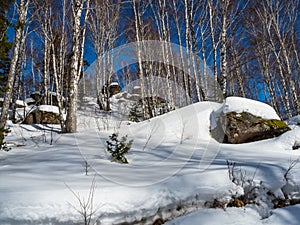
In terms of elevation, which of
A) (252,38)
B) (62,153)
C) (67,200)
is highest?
(252,38)

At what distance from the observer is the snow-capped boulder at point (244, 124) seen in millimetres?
4867

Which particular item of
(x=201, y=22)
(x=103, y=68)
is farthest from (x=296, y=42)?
(x=103, y=68)

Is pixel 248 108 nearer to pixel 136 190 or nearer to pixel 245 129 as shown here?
pixel 245 129

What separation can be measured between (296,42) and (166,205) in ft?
53.8

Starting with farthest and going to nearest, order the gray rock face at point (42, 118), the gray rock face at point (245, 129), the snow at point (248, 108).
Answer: the gray rock face at point (42, 118)
the snow at point (248, 108)
the gray rock face at point (245, 129)

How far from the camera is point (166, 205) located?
1911mm

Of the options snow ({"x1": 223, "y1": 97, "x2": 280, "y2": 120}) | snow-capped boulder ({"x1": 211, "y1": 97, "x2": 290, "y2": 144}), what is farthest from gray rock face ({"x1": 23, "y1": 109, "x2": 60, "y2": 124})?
snow ({"x1": 223, "y1": 97, "x2": 280, "y2": 120})

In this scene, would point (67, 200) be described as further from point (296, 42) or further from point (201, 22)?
point (296, 42)

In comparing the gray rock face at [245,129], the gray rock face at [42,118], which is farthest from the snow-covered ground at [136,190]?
the gray rock face at [42,118]

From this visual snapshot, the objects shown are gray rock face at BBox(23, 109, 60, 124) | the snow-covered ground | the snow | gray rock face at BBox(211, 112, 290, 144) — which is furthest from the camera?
gray rock face at BBox(23, 109, 60, 124)

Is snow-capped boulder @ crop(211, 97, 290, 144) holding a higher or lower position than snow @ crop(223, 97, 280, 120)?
lower

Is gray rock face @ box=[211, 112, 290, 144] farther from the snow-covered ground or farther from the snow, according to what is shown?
the snow-covered ground

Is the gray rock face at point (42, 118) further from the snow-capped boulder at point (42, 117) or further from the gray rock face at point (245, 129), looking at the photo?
the gray rock face at point (245, 129)

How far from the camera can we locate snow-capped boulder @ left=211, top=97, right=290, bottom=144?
4.87 metres
